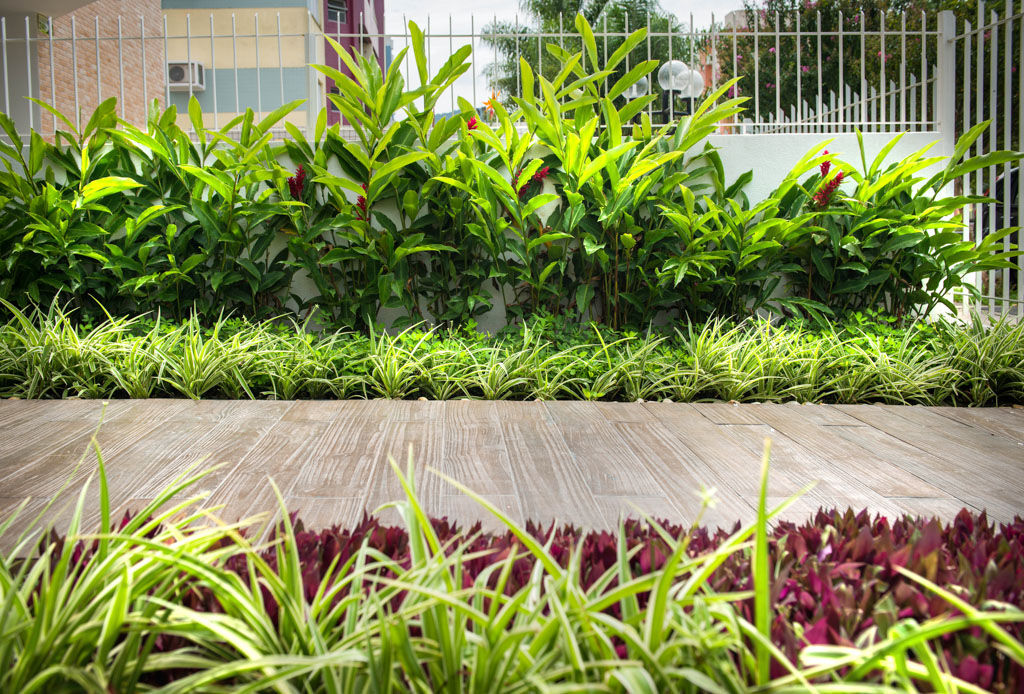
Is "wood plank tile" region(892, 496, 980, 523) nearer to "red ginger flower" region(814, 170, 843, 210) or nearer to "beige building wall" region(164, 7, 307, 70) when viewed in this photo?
"red ginger flower" region(814, 170, 843, 210)

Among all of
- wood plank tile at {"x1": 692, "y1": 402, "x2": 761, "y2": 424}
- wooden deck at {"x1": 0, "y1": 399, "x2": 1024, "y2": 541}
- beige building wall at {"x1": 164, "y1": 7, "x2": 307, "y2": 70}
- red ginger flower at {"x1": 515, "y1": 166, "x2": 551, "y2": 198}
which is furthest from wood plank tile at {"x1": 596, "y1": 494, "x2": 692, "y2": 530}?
beige building wall at {"x1": 164, "y1": 7, "x2": 307, "y2": 70}

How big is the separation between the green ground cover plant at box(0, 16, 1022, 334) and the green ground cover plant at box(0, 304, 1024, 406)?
502 millimetres

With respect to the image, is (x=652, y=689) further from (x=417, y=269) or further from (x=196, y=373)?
(x=417, y=269)

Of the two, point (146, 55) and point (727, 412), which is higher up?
point (146, 55)

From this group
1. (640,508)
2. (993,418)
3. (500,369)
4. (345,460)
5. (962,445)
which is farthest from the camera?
(500,369)

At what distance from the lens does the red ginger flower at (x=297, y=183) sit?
3.92 m

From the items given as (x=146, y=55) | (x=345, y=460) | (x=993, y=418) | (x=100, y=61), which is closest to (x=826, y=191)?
(x=993, y=418)

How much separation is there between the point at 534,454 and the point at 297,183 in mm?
2354

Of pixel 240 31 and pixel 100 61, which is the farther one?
pixel 240 31

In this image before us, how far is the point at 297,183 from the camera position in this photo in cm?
393

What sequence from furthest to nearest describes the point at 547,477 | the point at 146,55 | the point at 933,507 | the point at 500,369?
the point at 146,55 → the point at 500,369 → the point at 547,477 → the point at 933,507

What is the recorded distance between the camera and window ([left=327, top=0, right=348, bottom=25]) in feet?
75.2

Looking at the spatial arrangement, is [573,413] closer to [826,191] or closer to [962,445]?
[962,445]

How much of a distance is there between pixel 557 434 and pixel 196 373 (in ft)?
5.32
